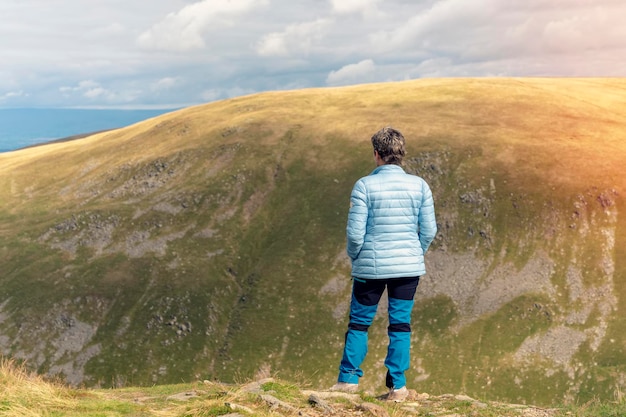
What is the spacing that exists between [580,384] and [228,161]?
7734 centimetres

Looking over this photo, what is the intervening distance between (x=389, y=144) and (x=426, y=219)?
214 centimetres

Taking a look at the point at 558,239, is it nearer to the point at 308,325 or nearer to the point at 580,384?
the point at 580,384

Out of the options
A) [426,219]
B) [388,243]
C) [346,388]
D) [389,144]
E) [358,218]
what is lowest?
[346,388]

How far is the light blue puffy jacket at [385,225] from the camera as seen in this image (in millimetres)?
11398

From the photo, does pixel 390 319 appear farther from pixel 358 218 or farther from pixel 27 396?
pixel 27 396

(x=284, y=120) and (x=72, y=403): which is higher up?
(x=284, y=120)

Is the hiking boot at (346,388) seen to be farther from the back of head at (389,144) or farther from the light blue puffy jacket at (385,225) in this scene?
the back of head at (389,144)

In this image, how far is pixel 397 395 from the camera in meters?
12.2

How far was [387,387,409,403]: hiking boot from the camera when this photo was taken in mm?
12117

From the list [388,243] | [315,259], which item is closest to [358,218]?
[388,243]

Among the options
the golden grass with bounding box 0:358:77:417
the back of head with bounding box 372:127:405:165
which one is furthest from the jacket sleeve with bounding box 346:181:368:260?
the golden grass with bounding box 0:358:77:417

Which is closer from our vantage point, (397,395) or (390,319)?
(390,319)

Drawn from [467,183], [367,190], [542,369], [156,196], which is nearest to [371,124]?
[467,183]

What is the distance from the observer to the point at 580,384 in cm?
6028
